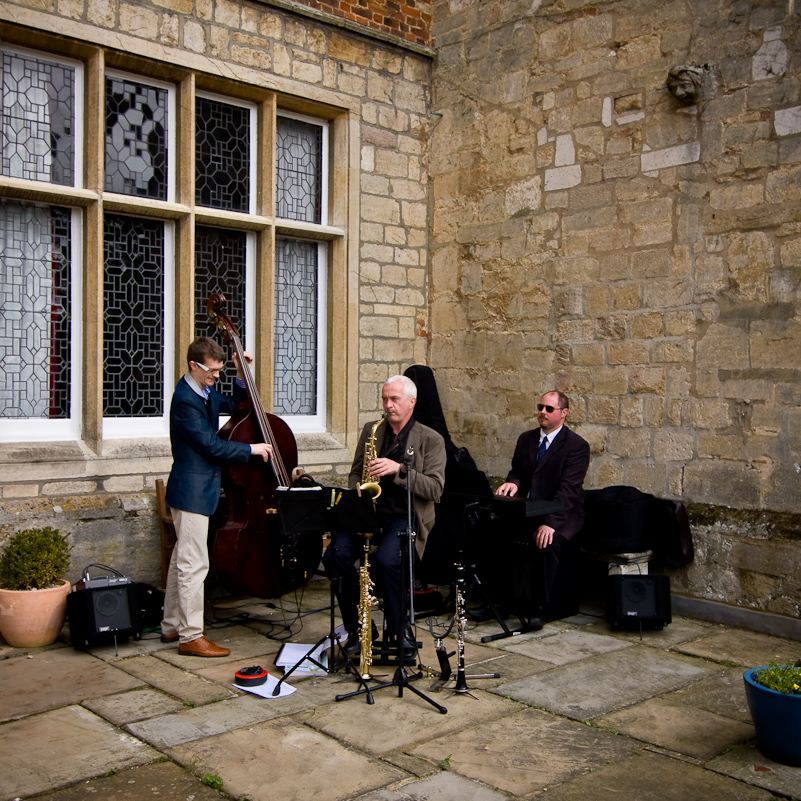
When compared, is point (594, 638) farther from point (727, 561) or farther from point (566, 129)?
point (566, 129)

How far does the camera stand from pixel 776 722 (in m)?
3.72

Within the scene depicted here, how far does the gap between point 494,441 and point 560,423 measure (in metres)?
1.33

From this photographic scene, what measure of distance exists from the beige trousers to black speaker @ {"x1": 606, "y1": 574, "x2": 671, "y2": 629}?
8.69 feet

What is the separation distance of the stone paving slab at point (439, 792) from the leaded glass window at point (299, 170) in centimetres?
494

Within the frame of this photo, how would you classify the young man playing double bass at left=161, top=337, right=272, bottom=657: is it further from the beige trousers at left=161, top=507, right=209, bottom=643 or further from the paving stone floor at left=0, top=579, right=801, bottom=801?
the paving stone floor at left=0, top=579, right=801, bottom=801

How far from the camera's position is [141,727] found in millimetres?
4082

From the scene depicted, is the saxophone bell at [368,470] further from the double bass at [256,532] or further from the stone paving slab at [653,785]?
the stone paving slab at [653,785]

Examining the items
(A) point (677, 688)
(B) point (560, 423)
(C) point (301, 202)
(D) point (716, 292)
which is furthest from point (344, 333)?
(A) point (677, 688)

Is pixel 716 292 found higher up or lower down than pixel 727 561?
higher up

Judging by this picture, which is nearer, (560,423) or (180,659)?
(180,659)

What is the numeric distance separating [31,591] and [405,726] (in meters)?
2.55

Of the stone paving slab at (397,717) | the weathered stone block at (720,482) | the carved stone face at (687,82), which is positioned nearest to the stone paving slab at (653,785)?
the stone paving slab at (397,717)

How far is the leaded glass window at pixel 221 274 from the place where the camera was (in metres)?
6.79

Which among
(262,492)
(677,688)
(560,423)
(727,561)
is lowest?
(677,688)
